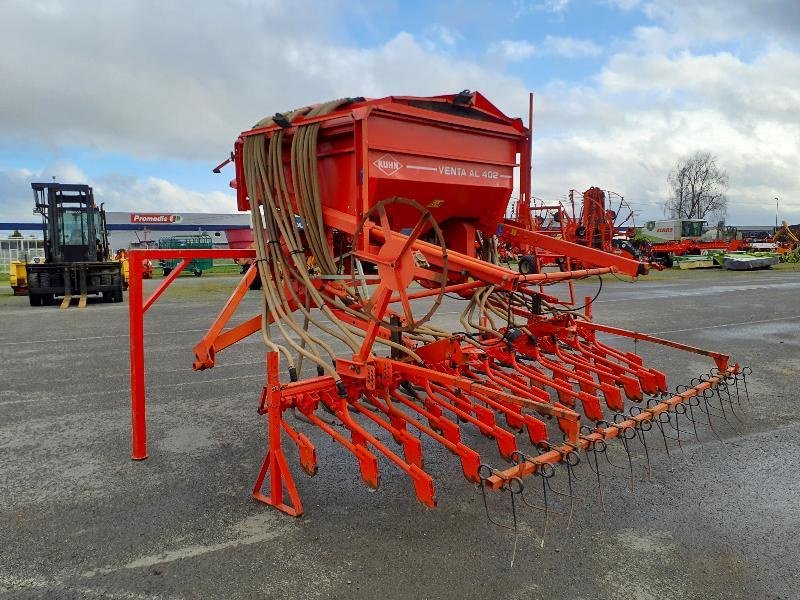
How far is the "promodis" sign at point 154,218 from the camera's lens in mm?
56781

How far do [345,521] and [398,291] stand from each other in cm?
139

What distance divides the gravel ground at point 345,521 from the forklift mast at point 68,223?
11.2 m

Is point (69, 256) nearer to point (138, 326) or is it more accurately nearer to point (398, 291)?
point (138, 326)

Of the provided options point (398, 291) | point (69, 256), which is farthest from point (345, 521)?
point (69, 256)

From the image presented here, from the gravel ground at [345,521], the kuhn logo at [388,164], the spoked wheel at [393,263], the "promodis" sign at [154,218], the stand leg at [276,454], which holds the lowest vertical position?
the gravel ground at [345,521]

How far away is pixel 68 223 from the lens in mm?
16141

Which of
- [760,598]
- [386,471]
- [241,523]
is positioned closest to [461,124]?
A: [386,471]

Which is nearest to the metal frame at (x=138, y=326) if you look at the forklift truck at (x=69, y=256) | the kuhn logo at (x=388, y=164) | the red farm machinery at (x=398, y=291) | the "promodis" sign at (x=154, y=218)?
the red farm machinery at (x=398, y=291)

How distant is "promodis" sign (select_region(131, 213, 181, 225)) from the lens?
5678 cm

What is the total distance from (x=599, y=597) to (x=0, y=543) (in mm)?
3163

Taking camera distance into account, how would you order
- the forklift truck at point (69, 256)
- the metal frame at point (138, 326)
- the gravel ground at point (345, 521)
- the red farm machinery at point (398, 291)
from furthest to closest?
the forklift truck at point (69, 256) → the metal frame at point (138, 326) → the red farm machinery at point (398, 291) → the gravel ground at point (345, 521)

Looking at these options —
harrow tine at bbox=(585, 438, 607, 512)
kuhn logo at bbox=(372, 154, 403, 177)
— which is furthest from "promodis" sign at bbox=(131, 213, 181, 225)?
harrow tine at bbox=(585, 438, 607, 512)

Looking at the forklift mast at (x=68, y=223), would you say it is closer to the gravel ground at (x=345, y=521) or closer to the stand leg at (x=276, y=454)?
the gravel ground at (x=345, y=521)

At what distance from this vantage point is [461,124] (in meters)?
4.34
